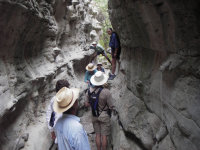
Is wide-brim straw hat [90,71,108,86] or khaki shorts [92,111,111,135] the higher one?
wide-brim straw hat [90,71,108,86]

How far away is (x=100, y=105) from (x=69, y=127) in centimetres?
157

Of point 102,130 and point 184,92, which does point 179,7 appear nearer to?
point 184,92

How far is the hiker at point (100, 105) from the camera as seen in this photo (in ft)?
11.1

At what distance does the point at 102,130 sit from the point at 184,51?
2.65 meters

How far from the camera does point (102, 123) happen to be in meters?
3.61

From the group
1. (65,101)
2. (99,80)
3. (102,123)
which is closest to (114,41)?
(99,80)

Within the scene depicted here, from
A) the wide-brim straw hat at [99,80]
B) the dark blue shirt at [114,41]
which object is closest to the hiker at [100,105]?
the wide-brim straw hat at [99,80]

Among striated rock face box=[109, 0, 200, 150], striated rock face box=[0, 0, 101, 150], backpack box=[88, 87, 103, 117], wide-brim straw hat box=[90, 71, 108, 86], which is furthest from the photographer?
wide-brim straw hat box=[90, 71, 108, 86]

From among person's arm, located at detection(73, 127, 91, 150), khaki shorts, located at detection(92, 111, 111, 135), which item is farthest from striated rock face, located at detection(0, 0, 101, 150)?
person's arm, located at detection(73, 127, 91, 150)

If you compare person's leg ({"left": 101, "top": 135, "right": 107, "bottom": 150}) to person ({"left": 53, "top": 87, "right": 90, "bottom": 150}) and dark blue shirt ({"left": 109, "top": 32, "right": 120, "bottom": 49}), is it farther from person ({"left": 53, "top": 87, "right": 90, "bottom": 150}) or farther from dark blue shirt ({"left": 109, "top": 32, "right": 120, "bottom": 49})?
dark blue shirt ({"left": 109, "top": 32, "right": 120, "bottom": 49})

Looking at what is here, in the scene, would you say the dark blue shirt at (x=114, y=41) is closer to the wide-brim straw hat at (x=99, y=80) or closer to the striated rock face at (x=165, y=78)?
the striated rock face at (x=165, y=78)

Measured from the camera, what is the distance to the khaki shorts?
3.52 meters

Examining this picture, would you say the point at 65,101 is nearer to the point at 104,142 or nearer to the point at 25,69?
the point at 104,142

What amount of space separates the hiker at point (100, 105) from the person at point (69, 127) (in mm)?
1228
